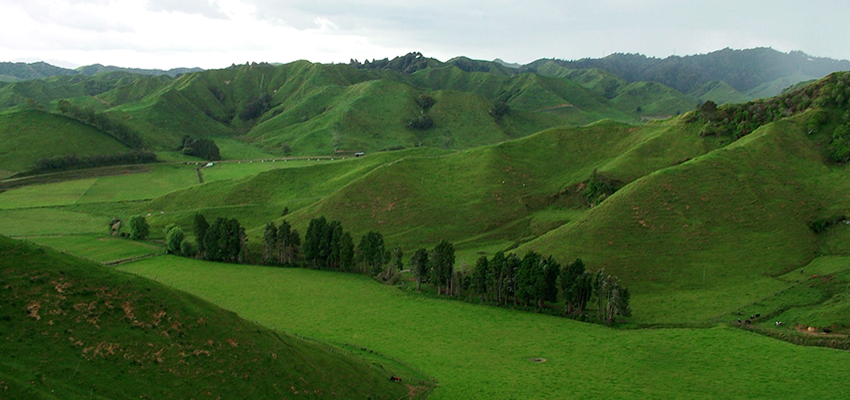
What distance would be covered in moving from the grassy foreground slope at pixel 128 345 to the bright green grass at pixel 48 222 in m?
98.5

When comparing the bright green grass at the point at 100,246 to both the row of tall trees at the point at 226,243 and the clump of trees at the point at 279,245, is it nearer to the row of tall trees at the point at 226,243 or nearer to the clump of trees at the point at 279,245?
the row of tall trees at the point at 226,243

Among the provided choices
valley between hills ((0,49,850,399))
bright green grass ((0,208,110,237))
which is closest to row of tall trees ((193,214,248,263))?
valley between hills ((0,49,850,399))

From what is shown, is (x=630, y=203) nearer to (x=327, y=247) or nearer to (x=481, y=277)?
(x=481, y=277)

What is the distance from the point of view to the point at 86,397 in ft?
108

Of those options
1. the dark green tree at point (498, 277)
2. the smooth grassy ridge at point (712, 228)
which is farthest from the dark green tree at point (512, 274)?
the smooth grassy ridge at point (712, 228)

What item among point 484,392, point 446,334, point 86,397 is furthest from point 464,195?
point 86,397

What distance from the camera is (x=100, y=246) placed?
117m

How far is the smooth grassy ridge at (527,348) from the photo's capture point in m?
55.2

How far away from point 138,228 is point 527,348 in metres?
103

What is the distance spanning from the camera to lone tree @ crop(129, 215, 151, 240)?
125562 millimetres

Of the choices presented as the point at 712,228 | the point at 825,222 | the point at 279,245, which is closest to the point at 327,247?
the point at 279,245

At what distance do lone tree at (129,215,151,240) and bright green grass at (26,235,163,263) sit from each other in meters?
2.29

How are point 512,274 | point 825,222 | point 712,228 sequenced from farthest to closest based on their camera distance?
point 712,228 → point 825,222 → point 512,274

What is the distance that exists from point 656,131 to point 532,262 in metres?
83.1
